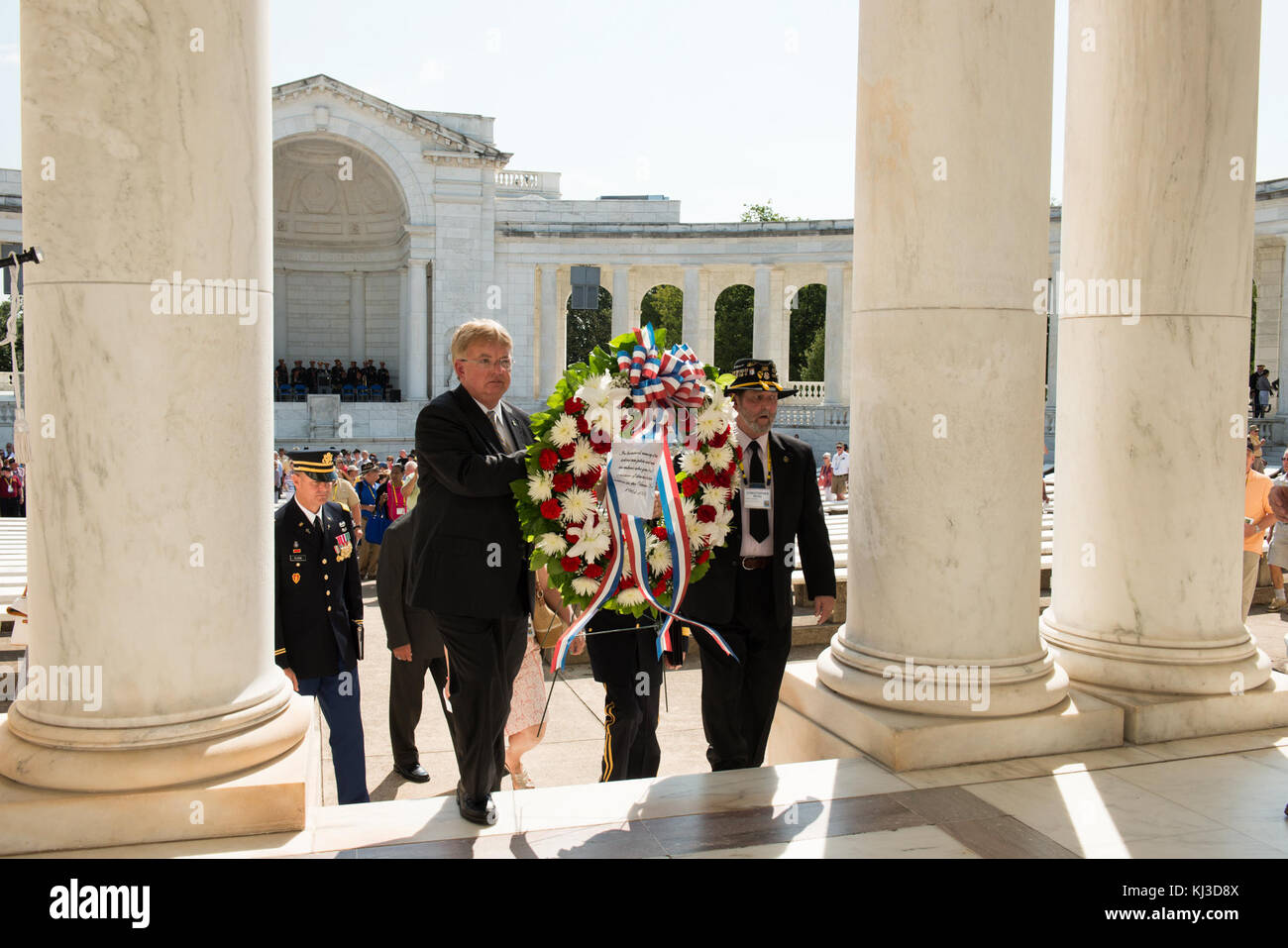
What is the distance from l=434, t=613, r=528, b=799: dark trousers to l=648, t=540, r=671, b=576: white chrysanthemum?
1250 millimetres

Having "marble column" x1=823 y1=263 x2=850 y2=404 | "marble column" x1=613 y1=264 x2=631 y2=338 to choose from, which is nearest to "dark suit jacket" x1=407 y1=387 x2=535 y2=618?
"marble column" x1=823 y1=263 x2=850 y2=404

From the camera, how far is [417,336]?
71375mm

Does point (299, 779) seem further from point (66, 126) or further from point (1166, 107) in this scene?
point (1166, 107)

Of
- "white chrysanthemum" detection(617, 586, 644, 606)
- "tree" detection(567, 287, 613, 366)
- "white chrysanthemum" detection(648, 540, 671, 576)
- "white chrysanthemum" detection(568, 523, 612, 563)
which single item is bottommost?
"white chrysanthemum" detection(617, 586, 644, 606)

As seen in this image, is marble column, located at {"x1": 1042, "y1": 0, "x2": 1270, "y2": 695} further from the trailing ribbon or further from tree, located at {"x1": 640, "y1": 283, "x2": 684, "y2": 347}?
tree, located at {"x1": 640, "y1": 283, "x2": 684, "y2": 347}

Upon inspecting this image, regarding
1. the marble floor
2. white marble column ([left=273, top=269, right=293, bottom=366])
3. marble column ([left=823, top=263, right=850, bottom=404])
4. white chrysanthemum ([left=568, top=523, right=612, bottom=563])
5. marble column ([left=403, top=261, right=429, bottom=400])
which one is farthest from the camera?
white marble column ([left=273, top=269, right=293, bottom=366])

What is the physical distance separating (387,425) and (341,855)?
197 feet

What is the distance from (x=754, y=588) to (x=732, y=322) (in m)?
109


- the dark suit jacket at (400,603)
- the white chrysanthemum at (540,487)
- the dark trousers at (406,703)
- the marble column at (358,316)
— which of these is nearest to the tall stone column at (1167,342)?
the white chrysanthemum at (540,487)

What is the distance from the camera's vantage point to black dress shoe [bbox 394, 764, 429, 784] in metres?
12.8

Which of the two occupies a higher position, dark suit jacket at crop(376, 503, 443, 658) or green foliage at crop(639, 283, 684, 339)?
green foliage at crop(639, 283, 684, 339)

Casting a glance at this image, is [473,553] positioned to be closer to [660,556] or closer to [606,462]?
[606,462]

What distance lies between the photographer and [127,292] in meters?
8.07
